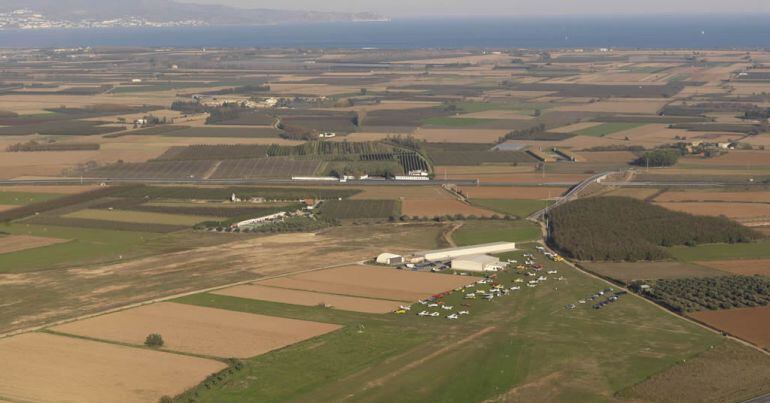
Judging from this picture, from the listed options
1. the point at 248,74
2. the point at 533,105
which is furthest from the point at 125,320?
the point at 248,74

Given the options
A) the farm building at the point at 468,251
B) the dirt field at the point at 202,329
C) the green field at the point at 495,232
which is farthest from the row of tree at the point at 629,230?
the dirt field at the point at 202,329

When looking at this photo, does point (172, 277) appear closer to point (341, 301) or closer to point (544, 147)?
point (341, 301)

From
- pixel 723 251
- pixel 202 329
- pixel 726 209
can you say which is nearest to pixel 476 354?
pixel 202 329

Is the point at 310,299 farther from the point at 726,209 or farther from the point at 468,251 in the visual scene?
the point at 726,209

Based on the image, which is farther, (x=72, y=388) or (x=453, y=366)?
(x=453, y=366)

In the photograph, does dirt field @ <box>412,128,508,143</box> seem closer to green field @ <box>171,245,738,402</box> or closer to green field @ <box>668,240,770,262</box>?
green field @ <box>668,240,770,262</box>

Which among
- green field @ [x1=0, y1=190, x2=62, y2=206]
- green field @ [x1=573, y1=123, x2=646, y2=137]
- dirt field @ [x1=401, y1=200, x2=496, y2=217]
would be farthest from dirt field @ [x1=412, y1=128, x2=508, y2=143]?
green field @ [x1=0, y1=190, x2=62, y2=206]
